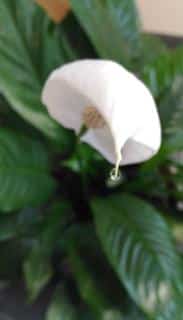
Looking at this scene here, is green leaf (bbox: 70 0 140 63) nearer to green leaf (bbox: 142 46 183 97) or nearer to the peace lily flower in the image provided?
green leaf (bbox: 142 46 183 97)

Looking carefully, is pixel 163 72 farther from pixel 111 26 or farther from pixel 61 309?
pixel 61 309

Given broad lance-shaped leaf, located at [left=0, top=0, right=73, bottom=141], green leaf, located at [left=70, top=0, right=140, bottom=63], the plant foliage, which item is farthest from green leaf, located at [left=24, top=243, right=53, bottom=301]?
green leaf, located at [left=70, top=0, right=140, bottom=63]

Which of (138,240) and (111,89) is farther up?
(111,89)

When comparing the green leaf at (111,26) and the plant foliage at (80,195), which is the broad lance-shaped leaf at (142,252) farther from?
the green leaf at (111,26)

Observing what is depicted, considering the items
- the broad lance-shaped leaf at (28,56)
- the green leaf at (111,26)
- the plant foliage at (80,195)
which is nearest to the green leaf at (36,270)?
the plant foliage at (80,195)

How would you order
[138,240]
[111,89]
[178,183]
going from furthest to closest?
[178,183] < [138,240] < [111,89]

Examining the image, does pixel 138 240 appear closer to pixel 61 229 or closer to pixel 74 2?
pixel 61 229

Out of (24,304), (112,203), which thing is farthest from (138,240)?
(24,304)
